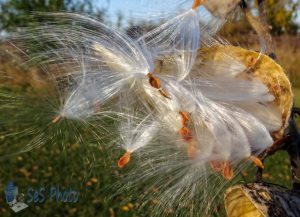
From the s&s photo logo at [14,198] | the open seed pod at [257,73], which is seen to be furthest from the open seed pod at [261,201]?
the s&s photo logo at [14,198]

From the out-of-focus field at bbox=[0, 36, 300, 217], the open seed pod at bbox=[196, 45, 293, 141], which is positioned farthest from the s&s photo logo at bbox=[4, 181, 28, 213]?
the open seed pod at bbox=[196, 45, 293, 141]

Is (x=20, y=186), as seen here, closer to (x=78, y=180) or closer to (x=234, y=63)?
(x=78, y=180)

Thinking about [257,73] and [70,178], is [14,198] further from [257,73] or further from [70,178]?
[257,73]

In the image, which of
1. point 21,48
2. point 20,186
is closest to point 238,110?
point 21,48

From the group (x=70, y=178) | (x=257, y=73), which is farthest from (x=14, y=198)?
(x=257, y=73)

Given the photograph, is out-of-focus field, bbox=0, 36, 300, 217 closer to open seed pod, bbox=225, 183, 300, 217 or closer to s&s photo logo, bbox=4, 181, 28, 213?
s&s photo logo, bbox=4, 181, 28, 213
